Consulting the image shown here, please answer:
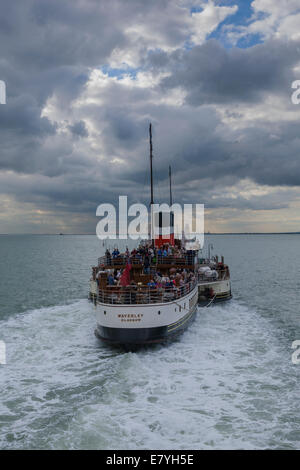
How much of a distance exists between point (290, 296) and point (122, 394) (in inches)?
1400

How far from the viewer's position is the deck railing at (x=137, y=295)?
20.5m

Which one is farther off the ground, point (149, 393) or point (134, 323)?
point (134, 323)

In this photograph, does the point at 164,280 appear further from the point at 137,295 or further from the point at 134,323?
the point at 134,323

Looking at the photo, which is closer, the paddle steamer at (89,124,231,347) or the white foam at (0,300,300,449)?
the white foam at (0,300,300,449)

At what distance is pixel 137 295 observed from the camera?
20.8 metres

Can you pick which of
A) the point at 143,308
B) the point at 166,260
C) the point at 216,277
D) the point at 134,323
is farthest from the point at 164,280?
the point at 216,277

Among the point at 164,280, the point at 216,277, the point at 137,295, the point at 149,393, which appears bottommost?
the point at 149,393

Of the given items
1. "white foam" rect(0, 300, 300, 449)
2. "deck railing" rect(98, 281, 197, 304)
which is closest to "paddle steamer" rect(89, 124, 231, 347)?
"deck railing" rect(98, 281, 197, 304)

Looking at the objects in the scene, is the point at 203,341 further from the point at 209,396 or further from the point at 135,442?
the point at 135,442

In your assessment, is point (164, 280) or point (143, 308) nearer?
point (143, 308)

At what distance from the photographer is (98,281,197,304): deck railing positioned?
20484mm

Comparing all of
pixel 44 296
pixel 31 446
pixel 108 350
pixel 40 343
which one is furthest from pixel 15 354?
pixel 44 296

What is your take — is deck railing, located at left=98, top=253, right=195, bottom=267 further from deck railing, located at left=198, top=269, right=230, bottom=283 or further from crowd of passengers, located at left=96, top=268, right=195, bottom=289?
deck railing, located at left=198, top=269, right=230, bottom=283
